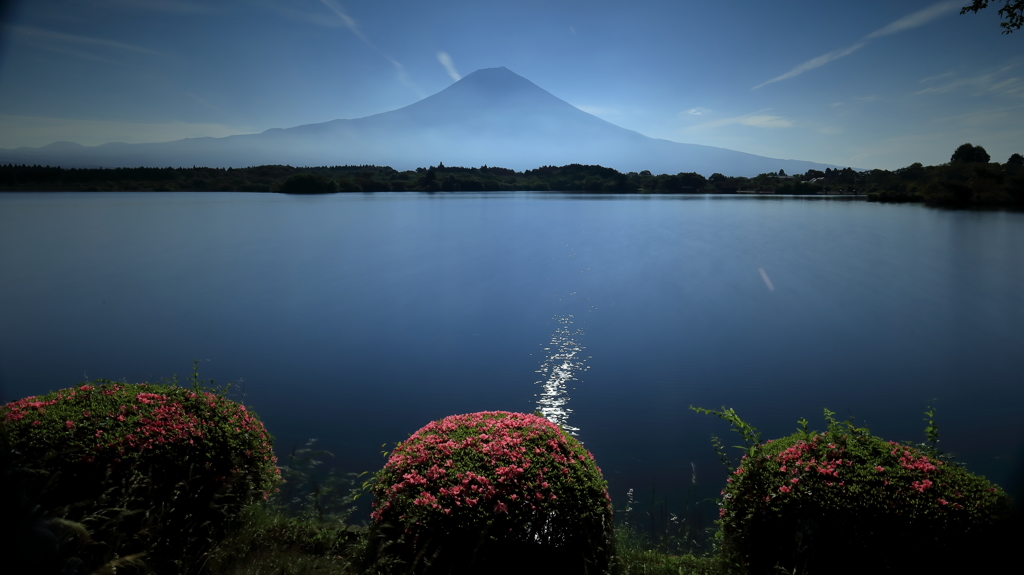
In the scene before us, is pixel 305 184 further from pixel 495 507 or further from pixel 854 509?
pixel 854 509

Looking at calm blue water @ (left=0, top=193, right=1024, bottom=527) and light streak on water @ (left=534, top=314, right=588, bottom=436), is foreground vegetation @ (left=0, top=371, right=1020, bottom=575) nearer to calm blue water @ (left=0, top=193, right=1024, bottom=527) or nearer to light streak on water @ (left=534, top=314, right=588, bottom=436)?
calm blue water @ (left=0, top=193, right=1024, bottom=527)

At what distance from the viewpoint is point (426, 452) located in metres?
3.87

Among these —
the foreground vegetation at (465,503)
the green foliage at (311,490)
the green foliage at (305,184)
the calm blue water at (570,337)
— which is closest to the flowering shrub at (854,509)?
the foreground vegetation at (465,503)

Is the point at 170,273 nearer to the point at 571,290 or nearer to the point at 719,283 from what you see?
the point at 571,290

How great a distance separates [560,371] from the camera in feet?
31.9

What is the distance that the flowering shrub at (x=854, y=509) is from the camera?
125 inches

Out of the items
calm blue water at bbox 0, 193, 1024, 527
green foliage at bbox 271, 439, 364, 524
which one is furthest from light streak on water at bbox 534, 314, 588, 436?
green foliage at bbox 271, 439, 364, 524

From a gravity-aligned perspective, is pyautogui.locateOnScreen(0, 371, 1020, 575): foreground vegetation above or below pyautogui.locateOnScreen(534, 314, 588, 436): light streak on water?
above

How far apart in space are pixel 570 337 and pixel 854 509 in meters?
8.82

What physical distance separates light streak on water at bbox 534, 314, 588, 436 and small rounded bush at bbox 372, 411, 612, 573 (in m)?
3.30

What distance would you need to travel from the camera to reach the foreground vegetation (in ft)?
10.5

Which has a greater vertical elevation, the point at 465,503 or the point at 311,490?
the point at 465,503

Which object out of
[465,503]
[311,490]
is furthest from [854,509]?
[311,490]

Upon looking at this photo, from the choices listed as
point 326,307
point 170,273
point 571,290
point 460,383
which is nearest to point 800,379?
point 460,383
